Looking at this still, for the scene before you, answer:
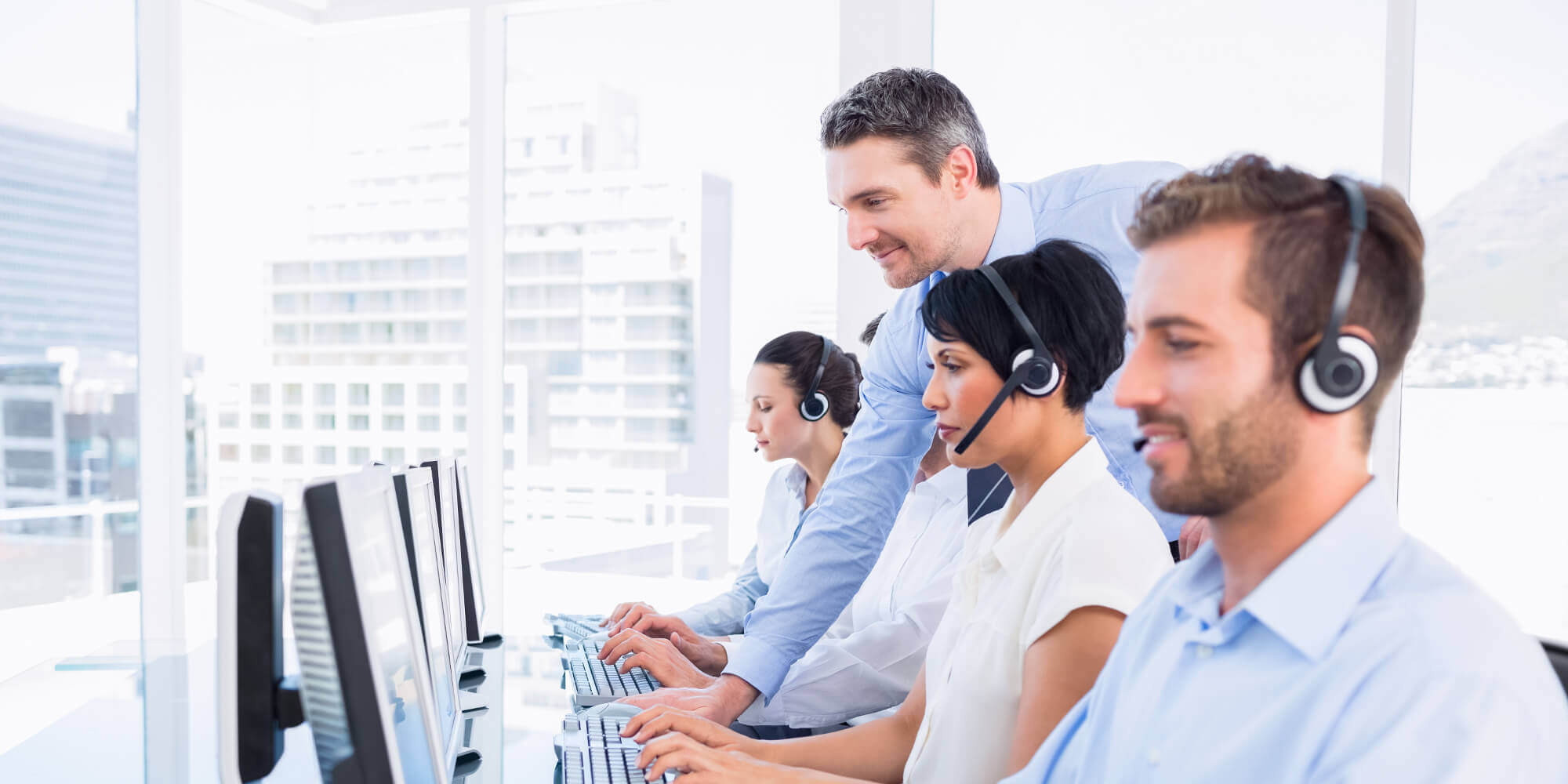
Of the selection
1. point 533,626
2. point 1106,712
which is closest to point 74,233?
point 533,626

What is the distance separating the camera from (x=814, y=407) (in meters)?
2.54

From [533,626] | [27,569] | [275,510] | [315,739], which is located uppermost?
[275,510]

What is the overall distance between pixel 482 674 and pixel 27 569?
12.3ft

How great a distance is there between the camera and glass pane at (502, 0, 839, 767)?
3893 mm

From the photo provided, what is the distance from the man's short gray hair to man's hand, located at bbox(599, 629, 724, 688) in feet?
2.93

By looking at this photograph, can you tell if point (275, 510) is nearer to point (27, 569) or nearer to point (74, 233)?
point (74, 233)

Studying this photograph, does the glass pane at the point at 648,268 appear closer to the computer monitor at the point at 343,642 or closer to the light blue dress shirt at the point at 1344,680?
the computer monitor at the point at 343,642

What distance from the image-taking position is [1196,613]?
77 centimetres

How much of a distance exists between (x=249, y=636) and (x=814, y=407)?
1.77 meters

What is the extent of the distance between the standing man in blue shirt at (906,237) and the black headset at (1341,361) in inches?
31.2

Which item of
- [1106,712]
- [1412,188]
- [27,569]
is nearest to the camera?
[1106,712]

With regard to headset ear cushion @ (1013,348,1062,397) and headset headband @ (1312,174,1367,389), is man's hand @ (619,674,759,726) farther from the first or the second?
headset headband @ (1312,174,1367,389)

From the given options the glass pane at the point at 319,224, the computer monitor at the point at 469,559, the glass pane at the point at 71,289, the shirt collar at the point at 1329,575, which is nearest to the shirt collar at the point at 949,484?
the computer monitor at the point at 469,559

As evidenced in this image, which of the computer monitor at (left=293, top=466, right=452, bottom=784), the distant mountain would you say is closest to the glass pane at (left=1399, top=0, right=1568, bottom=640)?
the distant mountain
